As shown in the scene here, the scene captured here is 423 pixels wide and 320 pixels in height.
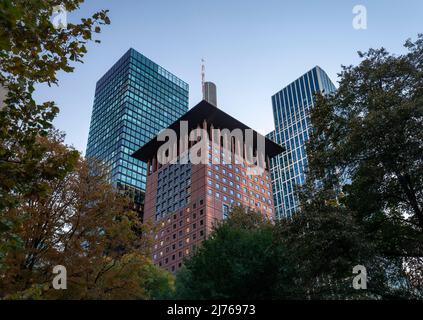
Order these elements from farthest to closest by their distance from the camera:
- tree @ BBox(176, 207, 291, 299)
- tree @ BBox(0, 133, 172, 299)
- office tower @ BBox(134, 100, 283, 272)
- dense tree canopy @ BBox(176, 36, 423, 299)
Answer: office tower @ BBox(134, 100, 283, 272) < tree @ BBox(176, 207, 291, 299) < dense tree canopy @ BBox(176, 36, 423, 299) < tree @ BBox(0, 133, 172, 299)

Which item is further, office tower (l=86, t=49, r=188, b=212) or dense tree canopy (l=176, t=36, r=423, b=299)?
office tower (l=86, t=49, r=188, b=212)

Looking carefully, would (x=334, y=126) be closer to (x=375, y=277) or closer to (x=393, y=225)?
(x=393, y=225)

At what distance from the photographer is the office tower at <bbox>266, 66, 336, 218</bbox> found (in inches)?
6412

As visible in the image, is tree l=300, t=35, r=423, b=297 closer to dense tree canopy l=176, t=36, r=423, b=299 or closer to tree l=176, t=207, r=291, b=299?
dense tree canopy l=176, t=36, r=423, b=299

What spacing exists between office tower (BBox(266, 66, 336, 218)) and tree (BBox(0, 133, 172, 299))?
140996 mm

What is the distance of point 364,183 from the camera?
1733 cm

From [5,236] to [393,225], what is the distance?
1707 cm

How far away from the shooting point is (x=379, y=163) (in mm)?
17234

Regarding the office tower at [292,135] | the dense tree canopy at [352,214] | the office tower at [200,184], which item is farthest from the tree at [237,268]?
the office tower at [292,135]

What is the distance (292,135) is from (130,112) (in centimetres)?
7946

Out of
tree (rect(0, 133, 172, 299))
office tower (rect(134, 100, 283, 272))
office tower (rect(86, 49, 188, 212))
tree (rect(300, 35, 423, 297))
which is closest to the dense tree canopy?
tree (rect(300, 35, 423, 297))

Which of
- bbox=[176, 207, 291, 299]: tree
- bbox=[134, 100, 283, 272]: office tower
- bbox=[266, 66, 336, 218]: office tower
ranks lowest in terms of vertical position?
bbox=[176, 207, 291, 299]: tree

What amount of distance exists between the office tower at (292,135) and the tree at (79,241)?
463ft
